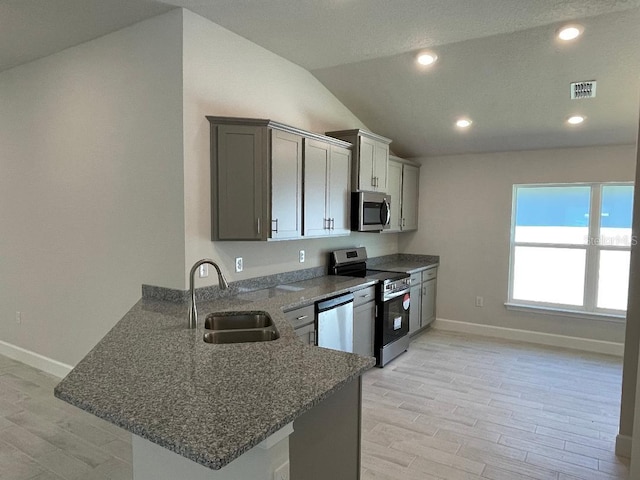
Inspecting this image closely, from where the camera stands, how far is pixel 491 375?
4289 mm

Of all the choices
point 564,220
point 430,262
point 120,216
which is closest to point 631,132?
point 564,220

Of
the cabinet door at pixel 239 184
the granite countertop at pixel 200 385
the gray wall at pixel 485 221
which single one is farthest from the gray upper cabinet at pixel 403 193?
the granite countertop at pixel 200 385

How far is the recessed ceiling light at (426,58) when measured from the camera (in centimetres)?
367

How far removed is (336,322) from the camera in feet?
12.1

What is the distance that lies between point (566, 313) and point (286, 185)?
3.99m

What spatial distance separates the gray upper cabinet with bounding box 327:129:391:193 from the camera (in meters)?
4.36

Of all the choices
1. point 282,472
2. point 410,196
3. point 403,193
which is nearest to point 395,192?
point 403,193

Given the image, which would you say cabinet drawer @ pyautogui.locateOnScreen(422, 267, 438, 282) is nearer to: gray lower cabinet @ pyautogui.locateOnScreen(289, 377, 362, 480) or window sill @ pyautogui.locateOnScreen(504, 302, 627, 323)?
window sill @ pyautogui.locateOnScreen(504, 302, 627, 323)

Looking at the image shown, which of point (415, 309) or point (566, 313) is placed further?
point (415, 309)

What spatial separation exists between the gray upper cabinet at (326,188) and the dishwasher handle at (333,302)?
1.96 ft

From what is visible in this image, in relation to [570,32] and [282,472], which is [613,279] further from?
[282,472]

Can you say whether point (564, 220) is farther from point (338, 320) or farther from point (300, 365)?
point (300, 365)

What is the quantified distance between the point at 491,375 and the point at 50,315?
4.31 metres

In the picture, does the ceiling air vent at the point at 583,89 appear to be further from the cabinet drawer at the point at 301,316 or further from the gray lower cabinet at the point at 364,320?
the cabinet drawer at the point at 301,316
